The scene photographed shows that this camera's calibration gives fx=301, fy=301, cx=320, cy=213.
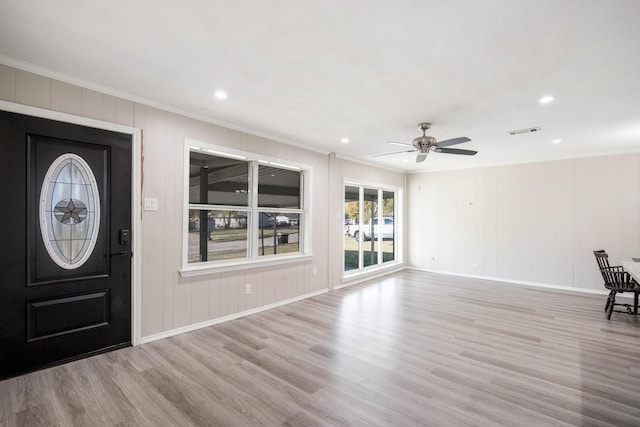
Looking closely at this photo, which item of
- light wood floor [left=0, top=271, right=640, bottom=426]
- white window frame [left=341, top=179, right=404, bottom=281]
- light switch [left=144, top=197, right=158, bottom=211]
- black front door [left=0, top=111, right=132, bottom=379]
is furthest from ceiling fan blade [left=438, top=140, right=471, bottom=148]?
black front door [left=0, top=111, right=132, bottom=379]

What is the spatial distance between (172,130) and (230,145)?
0.78 meters

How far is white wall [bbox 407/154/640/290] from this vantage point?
562 centimetres

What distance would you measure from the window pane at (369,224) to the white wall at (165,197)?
9.86 ft

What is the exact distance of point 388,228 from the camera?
26.2 feet

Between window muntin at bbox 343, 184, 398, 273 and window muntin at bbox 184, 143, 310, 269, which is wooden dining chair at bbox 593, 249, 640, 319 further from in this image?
window muntin at bbox 184, 143, 310, 269

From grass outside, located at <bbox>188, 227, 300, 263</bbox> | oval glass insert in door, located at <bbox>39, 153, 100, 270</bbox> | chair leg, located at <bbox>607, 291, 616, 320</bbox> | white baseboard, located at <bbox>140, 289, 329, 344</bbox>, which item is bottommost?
white baseboard, located at <bbox>140, 289, 329, 344</bbox>

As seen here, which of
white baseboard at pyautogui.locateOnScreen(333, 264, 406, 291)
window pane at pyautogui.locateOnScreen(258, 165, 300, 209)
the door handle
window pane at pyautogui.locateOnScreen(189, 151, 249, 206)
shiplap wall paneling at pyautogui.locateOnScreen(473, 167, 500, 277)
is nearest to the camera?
the door handle

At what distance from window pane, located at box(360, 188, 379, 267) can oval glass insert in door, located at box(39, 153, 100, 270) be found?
17.1 ft

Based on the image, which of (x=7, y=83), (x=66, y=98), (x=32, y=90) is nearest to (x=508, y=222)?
(x=66, y=98)

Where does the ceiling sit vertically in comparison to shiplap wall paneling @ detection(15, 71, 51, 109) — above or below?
above

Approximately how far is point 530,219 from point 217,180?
20.9 ft

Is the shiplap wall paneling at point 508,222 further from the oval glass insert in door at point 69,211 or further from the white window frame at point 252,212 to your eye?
the oval glass insert in door at point 69,211

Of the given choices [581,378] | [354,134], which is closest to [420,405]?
[581,378]

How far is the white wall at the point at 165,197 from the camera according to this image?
9.19ft
